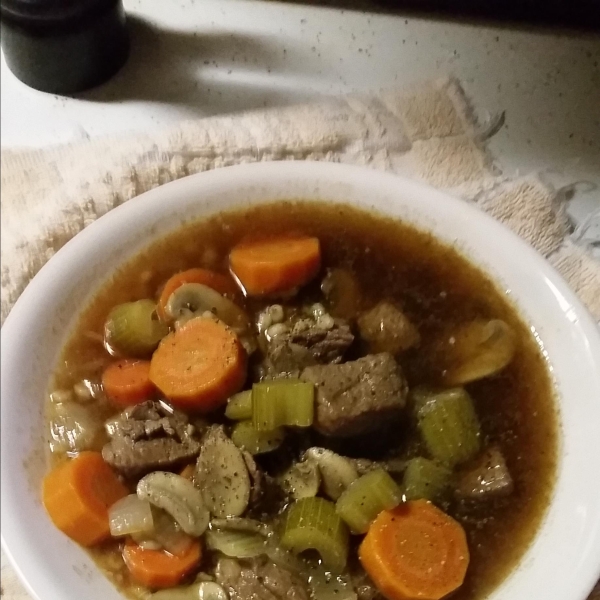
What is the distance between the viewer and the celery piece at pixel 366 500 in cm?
91

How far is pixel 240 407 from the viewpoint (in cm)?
98

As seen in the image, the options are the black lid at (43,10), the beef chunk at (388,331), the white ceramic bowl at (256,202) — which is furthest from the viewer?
the black lid at (43,10)

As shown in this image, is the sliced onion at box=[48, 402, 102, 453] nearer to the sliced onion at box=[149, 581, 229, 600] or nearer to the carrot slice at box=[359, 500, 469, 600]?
the sliced onion at box=[149, 581, 229, 600]

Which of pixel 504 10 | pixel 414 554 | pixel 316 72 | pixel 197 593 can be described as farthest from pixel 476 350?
pixel 504 10

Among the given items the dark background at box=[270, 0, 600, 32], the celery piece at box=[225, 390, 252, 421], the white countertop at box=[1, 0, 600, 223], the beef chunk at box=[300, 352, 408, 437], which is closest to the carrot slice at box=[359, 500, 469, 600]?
the beef chunk at box=[300, 352, 408, 437]

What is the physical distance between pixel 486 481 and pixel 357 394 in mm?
220

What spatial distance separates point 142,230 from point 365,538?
57 cm

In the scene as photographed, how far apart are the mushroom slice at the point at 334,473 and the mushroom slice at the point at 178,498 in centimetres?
17

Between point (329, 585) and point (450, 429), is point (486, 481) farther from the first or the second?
point (329, 585)

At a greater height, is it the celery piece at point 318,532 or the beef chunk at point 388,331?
the beef chunk at point 388,331

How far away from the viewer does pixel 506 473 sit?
98 centimetres

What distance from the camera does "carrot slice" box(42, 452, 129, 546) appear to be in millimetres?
896

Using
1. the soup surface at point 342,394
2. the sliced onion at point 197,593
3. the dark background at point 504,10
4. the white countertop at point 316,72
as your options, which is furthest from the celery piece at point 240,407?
the dark background at point 504,10

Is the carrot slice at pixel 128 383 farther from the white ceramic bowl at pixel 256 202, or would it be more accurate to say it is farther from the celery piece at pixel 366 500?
the celery piece at pixel 366 500
